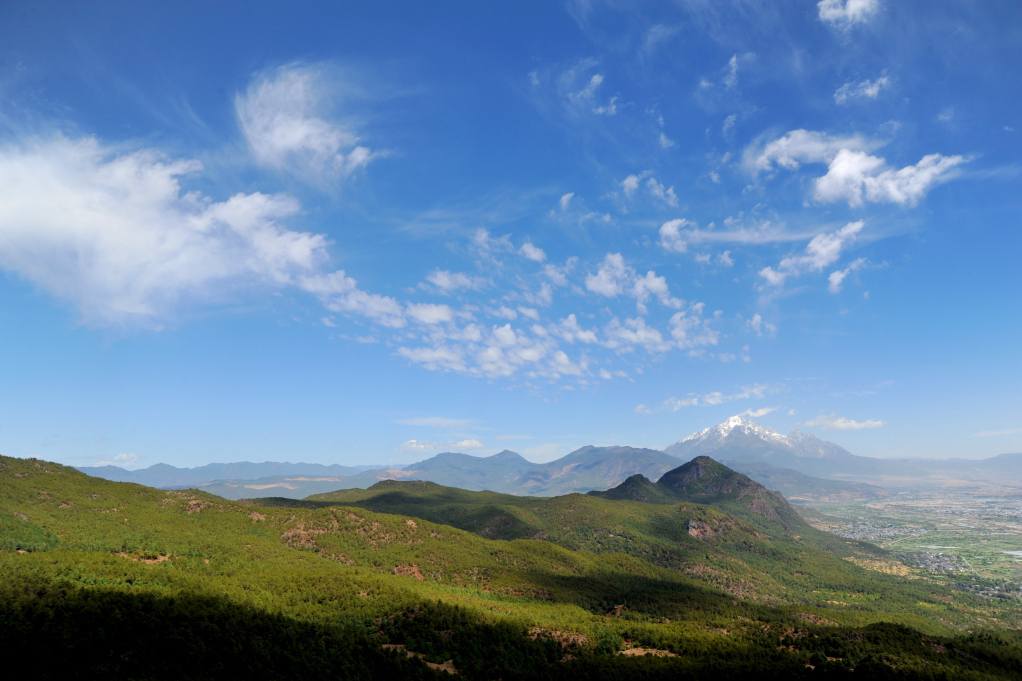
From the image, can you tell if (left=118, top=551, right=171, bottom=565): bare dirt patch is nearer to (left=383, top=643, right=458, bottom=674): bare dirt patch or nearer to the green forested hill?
the green forested hill

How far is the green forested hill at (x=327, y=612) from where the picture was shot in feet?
224

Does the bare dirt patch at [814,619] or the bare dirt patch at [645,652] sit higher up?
the bare dirt patch at [645,652]

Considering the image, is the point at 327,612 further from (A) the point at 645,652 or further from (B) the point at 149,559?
(A) the point at 645,652

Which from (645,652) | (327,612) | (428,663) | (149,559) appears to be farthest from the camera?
(149,559)

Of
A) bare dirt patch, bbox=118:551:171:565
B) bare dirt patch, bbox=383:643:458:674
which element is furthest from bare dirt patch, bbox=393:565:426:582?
bare dirt patch, bbox=118:551:171:565

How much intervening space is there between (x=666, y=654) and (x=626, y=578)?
9579 cm

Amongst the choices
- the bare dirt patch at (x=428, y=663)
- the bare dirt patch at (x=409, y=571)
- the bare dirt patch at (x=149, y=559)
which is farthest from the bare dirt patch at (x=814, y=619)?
the bare dirt patch at (x=149, y=559)

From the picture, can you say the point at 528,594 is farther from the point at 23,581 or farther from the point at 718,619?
the point at 23,581

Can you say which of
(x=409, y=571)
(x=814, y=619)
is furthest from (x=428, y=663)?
(x=814, y=619)

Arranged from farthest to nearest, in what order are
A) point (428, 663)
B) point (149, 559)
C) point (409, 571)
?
point (409, 571)
point (149, 559)
point (428, 663)

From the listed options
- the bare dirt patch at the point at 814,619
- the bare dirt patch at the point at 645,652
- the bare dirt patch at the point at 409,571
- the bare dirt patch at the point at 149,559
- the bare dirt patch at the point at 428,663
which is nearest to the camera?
the bare dirt patch at the point at 428,663

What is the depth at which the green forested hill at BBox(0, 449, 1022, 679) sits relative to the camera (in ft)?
224

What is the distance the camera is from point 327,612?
9788 centimetres

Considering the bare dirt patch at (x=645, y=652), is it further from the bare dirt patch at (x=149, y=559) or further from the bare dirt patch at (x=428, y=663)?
the bare dirt patch at (x=149, y=559)
